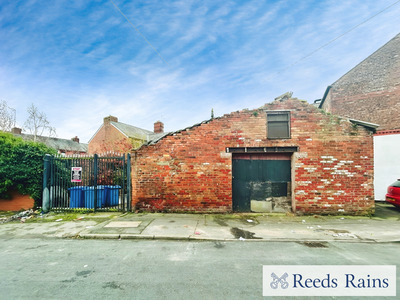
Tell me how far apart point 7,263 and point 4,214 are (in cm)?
559

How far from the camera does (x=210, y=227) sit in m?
5.89

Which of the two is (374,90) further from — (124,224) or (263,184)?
(124,224)

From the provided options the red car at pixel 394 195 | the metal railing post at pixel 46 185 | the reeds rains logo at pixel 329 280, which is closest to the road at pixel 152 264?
the reeds rains logo at pixel 329 280

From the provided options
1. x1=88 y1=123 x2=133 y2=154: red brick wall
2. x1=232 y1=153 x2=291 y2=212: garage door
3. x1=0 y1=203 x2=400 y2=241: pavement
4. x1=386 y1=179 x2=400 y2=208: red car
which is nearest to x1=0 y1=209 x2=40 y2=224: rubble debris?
x1=0 y1=203 x2=400 y2=241: pavement

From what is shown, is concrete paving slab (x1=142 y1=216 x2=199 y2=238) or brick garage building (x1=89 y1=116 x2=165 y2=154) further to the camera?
brick garage building (x1=89 y1=116 x2=165 y2=154)

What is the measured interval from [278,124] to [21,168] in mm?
10978

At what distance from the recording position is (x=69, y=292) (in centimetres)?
290

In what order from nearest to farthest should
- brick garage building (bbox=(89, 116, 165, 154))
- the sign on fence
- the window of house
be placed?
the window of house → the sign on fence → brick garage building (bbox=(89, 116, 165, 154))

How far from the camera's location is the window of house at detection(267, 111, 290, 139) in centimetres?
759

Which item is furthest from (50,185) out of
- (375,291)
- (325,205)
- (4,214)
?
(325,205)

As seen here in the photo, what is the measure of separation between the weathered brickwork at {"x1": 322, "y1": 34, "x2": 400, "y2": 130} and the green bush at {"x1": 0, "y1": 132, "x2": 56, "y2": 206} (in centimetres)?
2178

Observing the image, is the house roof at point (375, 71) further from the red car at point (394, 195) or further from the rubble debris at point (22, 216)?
the rubble debris at point (22, 216)

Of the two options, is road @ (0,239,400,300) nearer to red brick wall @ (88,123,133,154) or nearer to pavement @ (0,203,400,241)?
pavement @ (0,203,400,241)

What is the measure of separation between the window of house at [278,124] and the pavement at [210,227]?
10.6 ft
